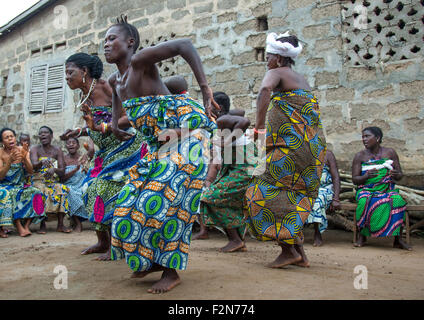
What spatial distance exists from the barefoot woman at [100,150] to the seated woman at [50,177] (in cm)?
266

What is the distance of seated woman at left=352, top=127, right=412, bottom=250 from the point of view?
4.90m

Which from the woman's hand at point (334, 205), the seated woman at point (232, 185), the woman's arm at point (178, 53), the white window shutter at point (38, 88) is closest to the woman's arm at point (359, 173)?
the woman's hand at point (334, 205)

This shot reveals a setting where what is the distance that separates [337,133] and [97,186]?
3.71 m

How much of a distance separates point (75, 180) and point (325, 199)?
3.92 metres

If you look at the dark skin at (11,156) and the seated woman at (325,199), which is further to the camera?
the dark skin at (11,156)

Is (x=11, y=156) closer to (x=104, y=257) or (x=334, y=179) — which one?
(x=104, y=257)

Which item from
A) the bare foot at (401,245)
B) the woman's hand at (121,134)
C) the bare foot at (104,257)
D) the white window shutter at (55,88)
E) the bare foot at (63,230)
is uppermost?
the white window shutter at (55,88)

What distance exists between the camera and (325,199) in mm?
5320

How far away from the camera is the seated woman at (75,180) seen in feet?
21.4

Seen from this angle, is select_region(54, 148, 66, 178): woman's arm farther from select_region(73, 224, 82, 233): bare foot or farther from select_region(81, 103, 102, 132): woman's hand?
select_region(81, 103, 102, 132): woman's hand

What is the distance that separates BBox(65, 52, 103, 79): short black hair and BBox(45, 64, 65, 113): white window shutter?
5.97 meters

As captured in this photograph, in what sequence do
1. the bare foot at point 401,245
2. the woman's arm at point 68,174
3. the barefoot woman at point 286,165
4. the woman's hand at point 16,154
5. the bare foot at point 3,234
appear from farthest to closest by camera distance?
1. the woman's arm at point 68,174
2. the woman's hand at point 16,154
3. the bare foot at point 3,234
4. the bare foot at point 401,245
5. the barefoot woman at point 286,165

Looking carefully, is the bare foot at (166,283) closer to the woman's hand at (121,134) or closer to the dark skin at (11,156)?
the woman's hand at (121,134)
